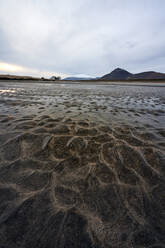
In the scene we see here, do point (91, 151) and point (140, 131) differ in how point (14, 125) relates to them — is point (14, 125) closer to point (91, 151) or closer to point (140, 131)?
point (91, 151)

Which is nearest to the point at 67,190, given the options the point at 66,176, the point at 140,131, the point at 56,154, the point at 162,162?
the point at 66,176

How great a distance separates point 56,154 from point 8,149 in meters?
1.19

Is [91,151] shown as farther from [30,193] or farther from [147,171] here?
[30,193]

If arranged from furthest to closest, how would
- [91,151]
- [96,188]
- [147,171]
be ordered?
1. [91,151]
2. [147,171]
3. [96,188]

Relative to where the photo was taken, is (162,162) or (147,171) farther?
(162,162)

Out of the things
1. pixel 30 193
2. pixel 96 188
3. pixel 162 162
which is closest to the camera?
pixel 30 193

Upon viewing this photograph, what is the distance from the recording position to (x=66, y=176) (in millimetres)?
1729

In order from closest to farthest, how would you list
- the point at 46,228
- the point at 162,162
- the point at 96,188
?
the point at 46,228, the point at 96,188, the point at 162,162

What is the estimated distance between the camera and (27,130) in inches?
124

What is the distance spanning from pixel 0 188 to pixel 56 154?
1022mm

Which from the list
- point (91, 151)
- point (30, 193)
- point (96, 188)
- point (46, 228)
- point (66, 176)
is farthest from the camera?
point (91, 151)

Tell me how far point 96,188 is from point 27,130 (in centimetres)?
268

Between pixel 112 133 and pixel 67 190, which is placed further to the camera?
pixel 112 133

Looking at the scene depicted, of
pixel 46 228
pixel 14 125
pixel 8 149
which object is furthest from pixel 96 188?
pixel 14 125
